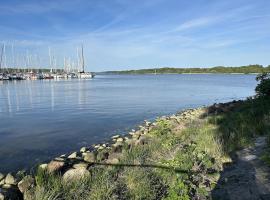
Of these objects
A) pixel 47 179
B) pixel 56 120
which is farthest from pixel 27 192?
pixel 56 120

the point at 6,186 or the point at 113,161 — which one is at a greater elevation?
the point at 113,161

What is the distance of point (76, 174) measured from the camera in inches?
365

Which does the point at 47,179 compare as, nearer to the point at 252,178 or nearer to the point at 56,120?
the point at 252,178

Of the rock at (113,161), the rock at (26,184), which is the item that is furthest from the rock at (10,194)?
the rock at (113,161)

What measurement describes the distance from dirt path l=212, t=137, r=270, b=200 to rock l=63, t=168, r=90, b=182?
3756 millimetres

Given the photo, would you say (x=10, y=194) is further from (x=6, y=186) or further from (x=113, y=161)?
(x=113, y=161)

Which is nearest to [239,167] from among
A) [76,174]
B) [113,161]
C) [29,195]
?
[113,161]

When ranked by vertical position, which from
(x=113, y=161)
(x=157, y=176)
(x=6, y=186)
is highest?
(x=157, y=176)

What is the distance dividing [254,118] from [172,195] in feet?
31.5

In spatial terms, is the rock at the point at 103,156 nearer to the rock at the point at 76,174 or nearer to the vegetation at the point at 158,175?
the vegetation at the point at 158,175

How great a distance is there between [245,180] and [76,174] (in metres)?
4.64

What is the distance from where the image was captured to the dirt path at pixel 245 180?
6848mm

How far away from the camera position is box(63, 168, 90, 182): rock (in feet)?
29.6

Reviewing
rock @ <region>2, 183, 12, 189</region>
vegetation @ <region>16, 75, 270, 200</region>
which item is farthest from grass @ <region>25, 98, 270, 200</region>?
rock @ <region>2, 183, 12, 189</region>
